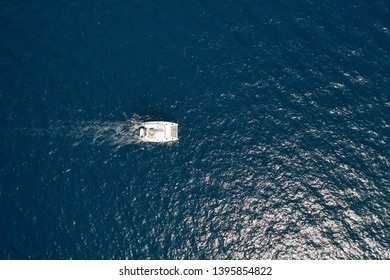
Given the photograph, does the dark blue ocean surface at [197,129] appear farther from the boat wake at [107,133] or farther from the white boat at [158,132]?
the white boat at [158,132]

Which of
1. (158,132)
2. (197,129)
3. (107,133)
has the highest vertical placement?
(158,132)

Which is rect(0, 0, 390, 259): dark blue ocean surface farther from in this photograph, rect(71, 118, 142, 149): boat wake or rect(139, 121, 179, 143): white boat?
rect(139, 121, 179, 143): white boat

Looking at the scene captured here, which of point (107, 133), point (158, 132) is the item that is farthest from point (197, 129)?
point (107, 133)

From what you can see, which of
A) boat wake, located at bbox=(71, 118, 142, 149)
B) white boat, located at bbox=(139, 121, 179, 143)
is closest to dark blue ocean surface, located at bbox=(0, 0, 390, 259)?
boat wake, located at bbox=(71, 118, 142, 149)

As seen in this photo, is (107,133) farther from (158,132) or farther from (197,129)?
(197,129)

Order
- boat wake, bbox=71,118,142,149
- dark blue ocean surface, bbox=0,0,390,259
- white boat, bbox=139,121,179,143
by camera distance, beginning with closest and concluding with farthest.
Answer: dark blue ocean surface, bbox=0,0,390,259 < white boat, bbox=139,121,179,143 < boat wake, bbox=71,118,142,149
